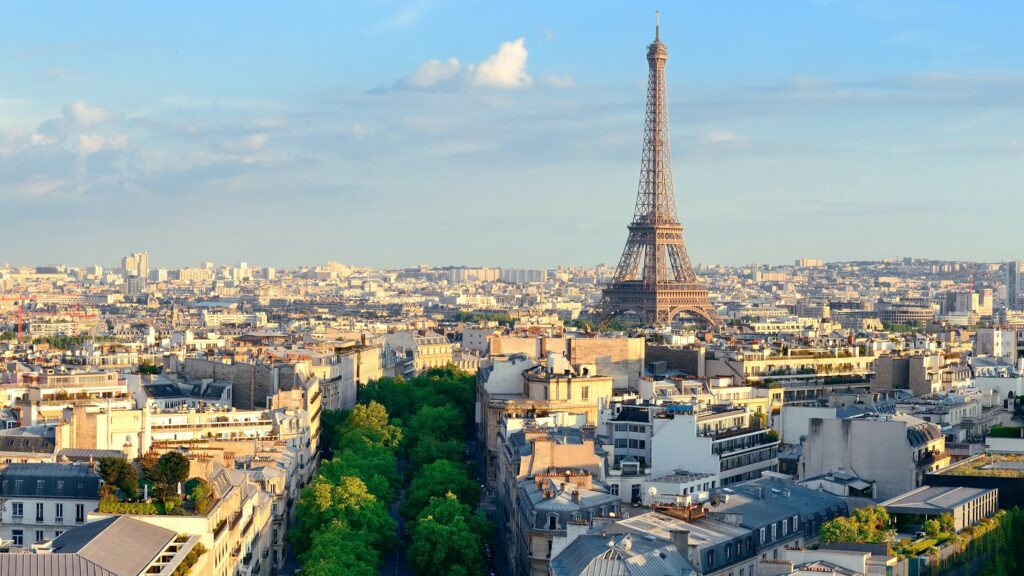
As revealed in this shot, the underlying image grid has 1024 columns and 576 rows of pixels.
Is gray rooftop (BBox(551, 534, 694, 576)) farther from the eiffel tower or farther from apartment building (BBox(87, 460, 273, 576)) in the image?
the eiffel tower

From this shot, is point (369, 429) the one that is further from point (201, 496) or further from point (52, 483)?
point (201, 496)

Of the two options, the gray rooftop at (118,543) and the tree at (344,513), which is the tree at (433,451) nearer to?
the tree at (344,513)

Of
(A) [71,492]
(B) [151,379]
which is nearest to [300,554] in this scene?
(A) [71,492]

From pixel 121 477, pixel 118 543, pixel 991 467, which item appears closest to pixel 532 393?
pixel 991 467

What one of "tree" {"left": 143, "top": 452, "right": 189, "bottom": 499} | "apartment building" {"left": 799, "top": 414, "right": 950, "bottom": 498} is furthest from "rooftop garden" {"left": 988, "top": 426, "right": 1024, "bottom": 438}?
"tree" {"left": 143, "top": 452, "right": 189, "bottom": 499}

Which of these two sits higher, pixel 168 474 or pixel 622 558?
pixel 168 474

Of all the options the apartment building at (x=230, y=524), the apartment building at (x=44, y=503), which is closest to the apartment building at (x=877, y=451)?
the apartment building at (x=230, y=524)
